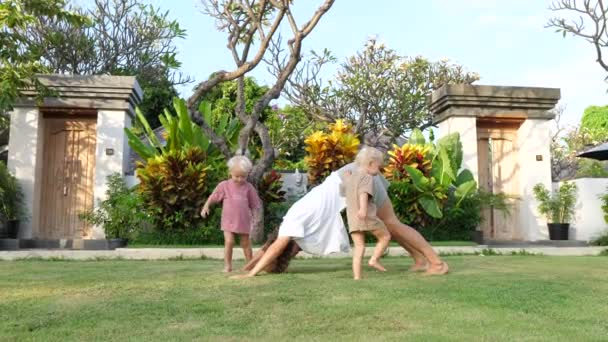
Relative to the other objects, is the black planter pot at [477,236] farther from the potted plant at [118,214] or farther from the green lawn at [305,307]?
the potted plant at [118,214]

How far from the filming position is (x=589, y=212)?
11797 millimetres

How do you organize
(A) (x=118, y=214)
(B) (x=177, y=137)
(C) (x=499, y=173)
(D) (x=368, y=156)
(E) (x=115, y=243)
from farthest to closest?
(C) (x=499, y=173), (A) (x=118, y=214), (B) (x=177, y=137), (E) (x=115, y=243), (D) (x=368, y=156)

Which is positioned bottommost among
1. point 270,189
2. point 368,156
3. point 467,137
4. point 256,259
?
point 256,259

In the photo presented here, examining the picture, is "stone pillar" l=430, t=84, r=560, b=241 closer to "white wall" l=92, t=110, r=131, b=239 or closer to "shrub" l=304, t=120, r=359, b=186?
"shrub" l=304, t=120, r=359, b=186

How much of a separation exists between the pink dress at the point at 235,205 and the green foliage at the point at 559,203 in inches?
312

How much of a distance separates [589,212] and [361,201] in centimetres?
861

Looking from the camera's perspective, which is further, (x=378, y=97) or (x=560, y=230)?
(x=378, y=97)

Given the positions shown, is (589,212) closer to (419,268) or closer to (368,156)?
(419,268)

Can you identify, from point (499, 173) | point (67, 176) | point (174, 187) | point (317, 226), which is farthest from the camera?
point (499, 173)

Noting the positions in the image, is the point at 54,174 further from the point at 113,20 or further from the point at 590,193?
the point at 113,20

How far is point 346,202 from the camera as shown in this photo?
17.8ft

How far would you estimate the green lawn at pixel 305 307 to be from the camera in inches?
120

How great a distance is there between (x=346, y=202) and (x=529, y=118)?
8544 millimetres

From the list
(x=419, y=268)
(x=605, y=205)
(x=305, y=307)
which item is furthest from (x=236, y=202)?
(x=605, y=205)
